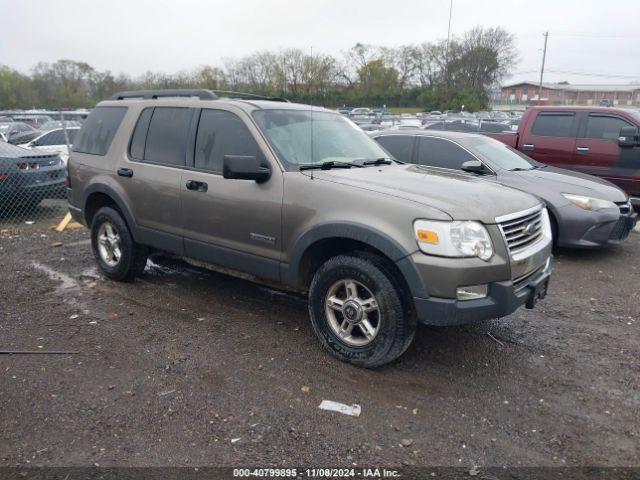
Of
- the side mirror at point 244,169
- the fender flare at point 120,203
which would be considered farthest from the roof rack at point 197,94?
the side mirror at point 244,169

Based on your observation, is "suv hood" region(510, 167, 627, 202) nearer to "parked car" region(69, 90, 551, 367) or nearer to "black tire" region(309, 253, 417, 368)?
"parked car" region(69, 90, 551, 367)

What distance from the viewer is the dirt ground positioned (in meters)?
2.72

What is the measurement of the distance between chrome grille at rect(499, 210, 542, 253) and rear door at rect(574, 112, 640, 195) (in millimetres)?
5628

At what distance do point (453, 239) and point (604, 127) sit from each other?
274 inches

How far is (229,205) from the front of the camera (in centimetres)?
407

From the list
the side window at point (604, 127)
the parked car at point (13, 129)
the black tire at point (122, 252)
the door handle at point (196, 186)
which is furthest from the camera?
the parked car at point (13, 129)

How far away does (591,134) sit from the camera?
855cm

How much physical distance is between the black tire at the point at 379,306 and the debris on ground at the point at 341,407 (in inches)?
17.5

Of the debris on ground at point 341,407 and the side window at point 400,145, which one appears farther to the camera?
the side window at point 400,145

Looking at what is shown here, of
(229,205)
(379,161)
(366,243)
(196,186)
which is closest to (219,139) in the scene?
(196,186)

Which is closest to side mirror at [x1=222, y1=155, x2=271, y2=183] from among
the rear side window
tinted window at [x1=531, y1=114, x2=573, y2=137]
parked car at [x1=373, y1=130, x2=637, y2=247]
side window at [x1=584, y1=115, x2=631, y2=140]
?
the rear side window

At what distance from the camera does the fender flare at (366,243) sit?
3162mm

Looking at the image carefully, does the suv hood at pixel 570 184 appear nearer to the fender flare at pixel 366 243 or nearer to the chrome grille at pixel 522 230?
the chrome grille at pixel 522 230

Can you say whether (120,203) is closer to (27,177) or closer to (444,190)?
(444,190)
